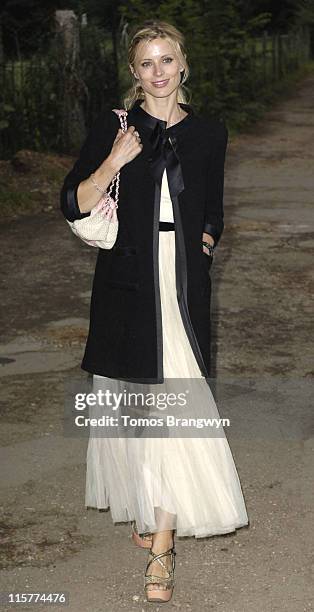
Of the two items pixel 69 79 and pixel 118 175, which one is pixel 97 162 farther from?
pixel 69 79

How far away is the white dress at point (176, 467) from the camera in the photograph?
13.7 ft

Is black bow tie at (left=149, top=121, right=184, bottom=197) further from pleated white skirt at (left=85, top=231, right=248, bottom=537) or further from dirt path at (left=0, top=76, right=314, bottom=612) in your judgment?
dirt path at (left=0, top=76, right=314, bottom=612)

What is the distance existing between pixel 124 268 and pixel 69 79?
11498mm

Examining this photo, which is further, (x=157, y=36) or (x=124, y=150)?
(x=157, y=36)

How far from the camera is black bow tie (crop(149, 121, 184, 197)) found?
4.10 metres

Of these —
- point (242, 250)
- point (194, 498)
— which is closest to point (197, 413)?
point (194, 498)

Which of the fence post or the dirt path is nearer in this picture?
the dirt path

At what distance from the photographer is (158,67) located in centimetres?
409

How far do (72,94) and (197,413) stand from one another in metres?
11.5

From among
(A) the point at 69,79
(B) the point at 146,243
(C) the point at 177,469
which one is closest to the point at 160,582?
(C) the point at 177,469

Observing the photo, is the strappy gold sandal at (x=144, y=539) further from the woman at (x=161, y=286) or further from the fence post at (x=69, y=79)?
the fence post at (x=69, y=79)

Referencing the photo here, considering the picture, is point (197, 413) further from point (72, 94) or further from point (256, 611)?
point (72, 94)

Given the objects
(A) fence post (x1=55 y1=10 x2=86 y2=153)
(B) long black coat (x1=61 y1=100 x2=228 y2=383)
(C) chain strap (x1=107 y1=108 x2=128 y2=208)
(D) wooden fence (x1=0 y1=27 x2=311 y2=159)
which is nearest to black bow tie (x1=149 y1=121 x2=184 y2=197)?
(B) long black coat (x1=61 y1=100 x2=228 y2=383)

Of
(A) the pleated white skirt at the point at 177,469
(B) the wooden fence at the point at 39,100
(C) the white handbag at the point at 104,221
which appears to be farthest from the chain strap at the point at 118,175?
(B) the wooden fence at the point at 39,100
